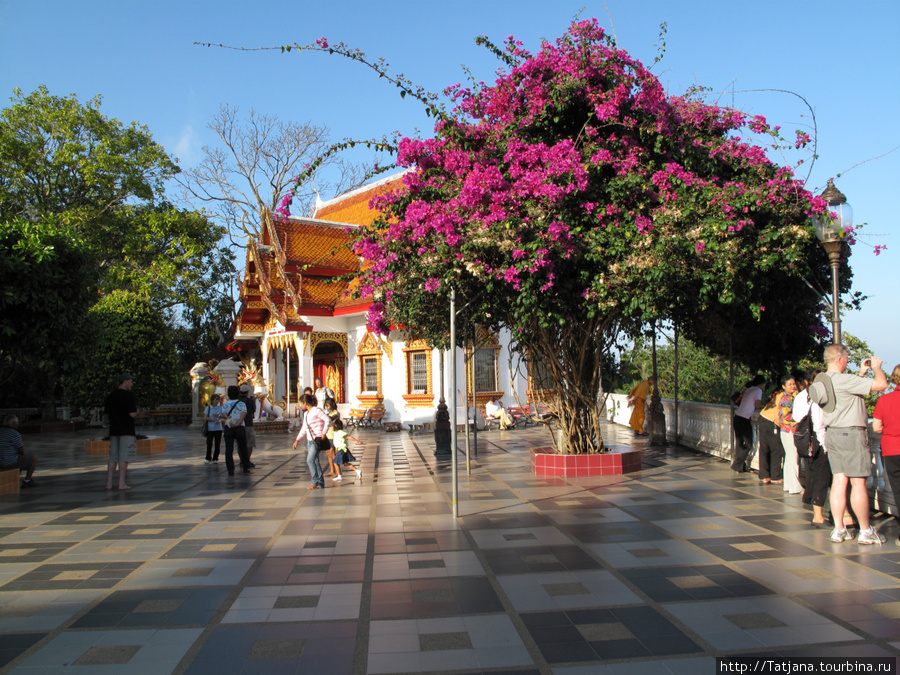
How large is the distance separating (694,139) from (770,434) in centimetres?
426

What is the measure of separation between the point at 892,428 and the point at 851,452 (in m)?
0.39

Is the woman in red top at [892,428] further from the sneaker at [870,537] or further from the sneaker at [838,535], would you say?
the sneaker at [838,535]

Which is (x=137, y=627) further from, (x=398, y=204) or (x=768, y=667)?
(x=398, y=204)

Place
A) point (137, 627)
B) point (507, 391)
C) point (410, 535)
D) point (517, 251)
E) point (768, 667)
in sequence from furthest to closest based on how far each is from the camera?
point (507, 391) → point (517, 251) → point (410, 535) → point (137, 627) → point (768, 667)

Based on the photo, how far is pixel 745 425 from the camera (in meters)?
10.3

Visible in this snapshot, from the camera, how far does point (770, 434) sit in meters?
9.24

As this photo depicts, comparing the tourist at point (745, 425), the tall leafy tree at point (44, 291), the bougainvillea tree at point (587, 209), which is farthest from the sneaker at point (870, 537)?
the tall leafy tree at point (44, 291)

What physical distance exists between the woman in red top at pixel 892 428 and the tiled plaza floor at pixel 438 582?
2.23 ft

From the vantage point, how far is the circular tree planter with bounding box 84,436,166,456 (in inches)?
639

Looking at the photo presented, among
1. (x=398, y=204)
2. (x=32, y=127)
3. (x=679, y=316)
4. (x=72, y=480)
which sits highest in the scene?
(x=32, y=127)

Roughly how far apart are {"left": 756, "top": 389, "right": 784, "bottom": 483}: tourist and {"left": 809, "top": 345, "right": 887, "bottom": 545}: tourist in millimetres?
3002

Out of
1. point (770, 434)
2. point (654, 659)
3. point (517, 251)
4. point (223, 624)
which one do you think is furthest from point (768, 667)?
point (770, 434)

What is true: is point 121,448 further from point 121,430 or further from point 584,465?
point 584,465

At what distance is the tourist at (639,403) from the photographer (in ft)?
54.6
